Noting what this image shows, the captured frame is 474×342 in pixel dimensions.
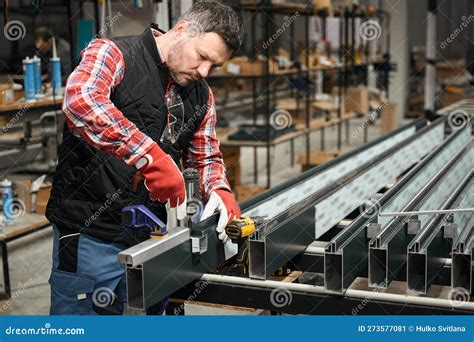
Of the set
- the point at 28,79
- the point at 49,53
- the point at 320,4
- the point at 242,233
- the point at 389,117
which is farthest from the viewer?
the point at 389,117

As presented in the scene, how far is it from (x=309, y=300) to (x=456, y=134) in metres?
2.40

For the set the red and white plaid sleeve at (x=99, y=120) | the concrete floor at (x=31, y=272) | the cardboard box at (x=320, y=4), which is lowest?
the concrete floor at (x=31, y=272)

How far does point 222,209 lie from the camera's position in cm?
178

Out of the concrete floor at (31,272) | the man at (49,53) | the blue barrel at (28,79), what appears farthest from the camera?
the man at (49,53)

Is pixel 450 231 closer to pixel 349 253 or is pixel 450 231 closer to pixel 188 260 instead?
pixel 349 253

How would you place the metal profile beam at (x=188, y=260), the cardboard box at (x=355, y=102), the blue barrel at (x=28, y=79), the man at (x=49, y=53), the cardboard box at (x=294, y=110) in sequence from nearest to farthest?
the metal profile beam at (x=188, y=260) → the blue barrel at (x=28, y=79) → the man at (x=49, y=53) → the cardboard box at (x=294, y=110) → the cardboard box at (x=355, y=102)

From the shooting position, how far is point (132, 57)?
1.77m

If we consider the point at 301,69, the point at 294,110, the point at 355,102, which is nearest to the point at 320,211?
the point at 301,69

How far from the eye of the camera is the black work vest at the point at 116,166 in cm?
178

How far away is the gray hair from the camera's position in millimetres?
1666

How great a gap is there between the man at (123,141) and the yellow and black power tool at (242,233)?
0.17 feet

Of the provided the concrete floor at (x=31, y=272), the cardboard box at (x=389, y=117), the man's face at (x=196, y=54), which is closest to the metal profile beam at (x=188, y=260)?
the man's face at (x=196, y=54)

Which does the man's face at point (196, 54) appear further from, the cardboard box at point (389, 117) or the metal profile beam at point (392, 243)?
the cardboard box at point (389, 117)

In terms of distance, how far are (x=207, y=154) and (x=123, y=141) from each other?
1.67ft
